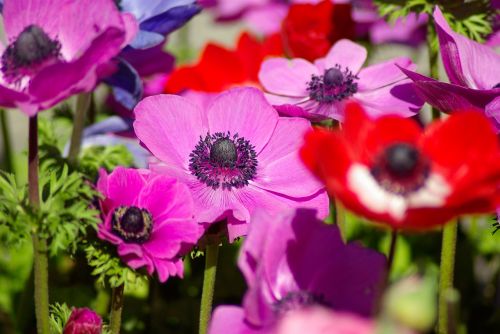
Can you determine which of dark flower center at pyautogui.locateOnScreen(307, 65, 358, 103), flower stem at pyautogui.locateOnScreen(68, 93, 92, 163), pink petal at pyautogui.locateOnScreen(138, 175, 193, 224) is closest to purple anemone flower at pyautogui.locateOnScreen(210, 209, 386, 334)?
pink petal at pyautogui.locateOnScreen(138, 175, 193, 224)

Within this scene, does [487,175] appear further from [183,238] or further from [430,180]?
[183,238]

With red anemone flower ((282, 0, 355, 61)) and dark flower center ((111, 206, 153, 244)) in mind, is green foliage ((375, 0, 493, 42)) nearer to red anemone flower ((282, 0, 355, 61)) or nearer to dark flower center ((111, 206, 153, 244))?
red anemone flower ((282, 0, 355, 61))

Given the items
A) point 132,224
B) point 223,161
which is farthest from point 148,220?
point 223,161

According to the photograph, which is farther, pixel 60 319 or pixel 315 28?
pixel 315 28

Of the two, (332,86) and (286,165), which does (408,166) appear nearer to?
(286,165)

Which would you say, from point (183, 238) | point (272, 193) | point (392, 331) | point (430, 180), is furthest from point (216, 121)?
point (392, 331)

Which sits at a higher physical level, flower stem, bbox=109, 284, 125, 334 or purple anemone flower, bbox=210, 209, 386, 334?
purple anemone flower, bbox=210, 209, 386, 334
